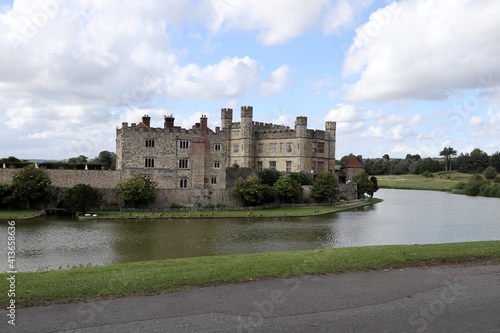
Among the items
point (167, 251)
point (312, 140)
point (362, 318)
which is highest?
point (312, 140)

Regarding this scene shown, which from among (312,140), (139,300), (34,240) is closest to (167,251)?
(34,240)

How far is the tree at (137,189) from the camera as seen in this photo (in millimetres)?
47188

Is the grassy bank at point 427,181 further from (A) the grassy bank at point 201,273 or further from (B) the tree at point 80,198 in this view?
(A) the grassy bank at point 201,273

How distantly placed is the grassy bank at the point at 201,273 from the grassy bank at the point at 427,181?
9570 centimetres

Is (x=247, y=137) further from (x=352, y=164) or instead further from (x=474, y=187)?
(x=474, y=187)

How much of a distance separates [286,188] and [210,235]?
2345cm

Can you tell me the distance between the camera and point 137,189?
47406 mm

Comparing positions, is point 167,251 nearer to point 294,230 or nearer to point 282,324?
point 294,230

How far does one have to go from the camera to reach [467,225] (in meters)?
39.9

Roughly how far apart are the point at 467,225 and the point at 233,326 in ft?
120

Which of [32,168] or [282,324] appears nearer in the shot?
[282,324]

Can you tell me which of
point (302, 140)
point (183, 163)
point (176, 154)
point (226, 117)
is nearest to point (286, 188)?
point (302, 140)

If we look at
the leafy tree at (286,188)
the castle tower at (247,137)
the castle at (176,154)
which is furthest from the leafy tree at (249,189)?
the castle tower at (247,137)

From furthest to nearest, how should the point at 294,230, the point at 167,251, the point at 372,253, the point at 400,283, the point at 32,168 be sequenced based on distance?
the point at 32,168 → the point at 294,230 → the point at 167,251 → the point at 372,253 → the point at 400,283
